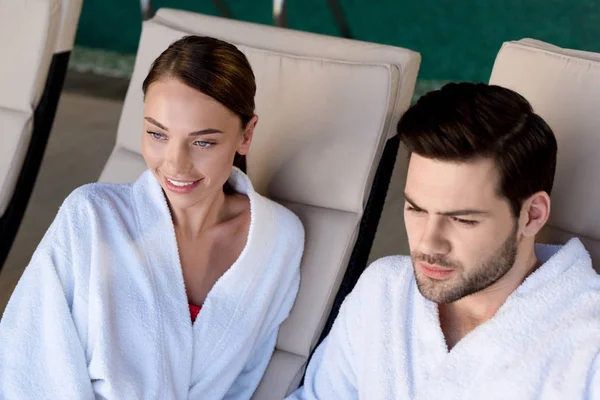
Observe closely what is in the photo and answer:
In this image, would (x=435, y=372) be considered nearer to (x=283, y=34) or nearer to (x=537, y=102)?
(x=537, y=102)

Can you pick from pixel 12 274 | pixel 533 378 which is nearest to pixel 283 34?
pixel 533 378

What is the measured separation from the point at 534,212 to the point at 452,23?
326 centimetres

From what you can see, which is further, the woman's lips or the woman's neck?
the woman's neck

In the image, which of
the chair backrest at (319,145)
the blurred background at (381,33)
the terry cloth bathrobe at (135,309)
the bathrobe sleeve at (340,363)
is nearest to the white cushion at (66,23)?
the chair backrest at (319,145)

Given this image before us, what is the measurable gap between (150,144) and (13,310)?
1.30ft

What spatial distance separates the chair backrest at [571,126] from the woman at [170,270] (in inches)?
20.2

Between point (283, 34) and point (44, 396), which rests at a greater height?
point (283, 34)

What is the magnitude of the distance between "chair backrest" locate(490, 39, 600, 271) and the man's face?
297mm

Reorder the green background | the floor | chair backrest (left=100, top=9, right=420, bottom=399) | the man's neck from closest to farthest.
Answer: the man's neck < chair backrest (left=100, top=9, right=420, bottom=399) < the floor < the green background

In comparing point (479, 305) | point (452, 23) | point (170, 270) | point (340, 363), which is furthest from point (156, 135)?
point (452, 23)

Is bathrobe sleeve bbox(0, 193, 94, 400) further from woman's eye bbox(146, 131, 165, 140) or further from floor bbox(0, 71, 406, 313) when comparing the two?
floor bbox(0, 71, 406, 313)

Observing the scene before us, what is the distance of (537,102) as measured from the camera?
164cm

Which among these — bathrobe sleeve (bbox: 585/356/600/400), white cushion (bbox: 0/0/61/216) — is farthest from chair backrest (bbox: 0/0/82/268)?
bathrobe sleeve (bbox: 585/356/600/400)

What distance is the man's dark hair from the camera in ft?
4.20
